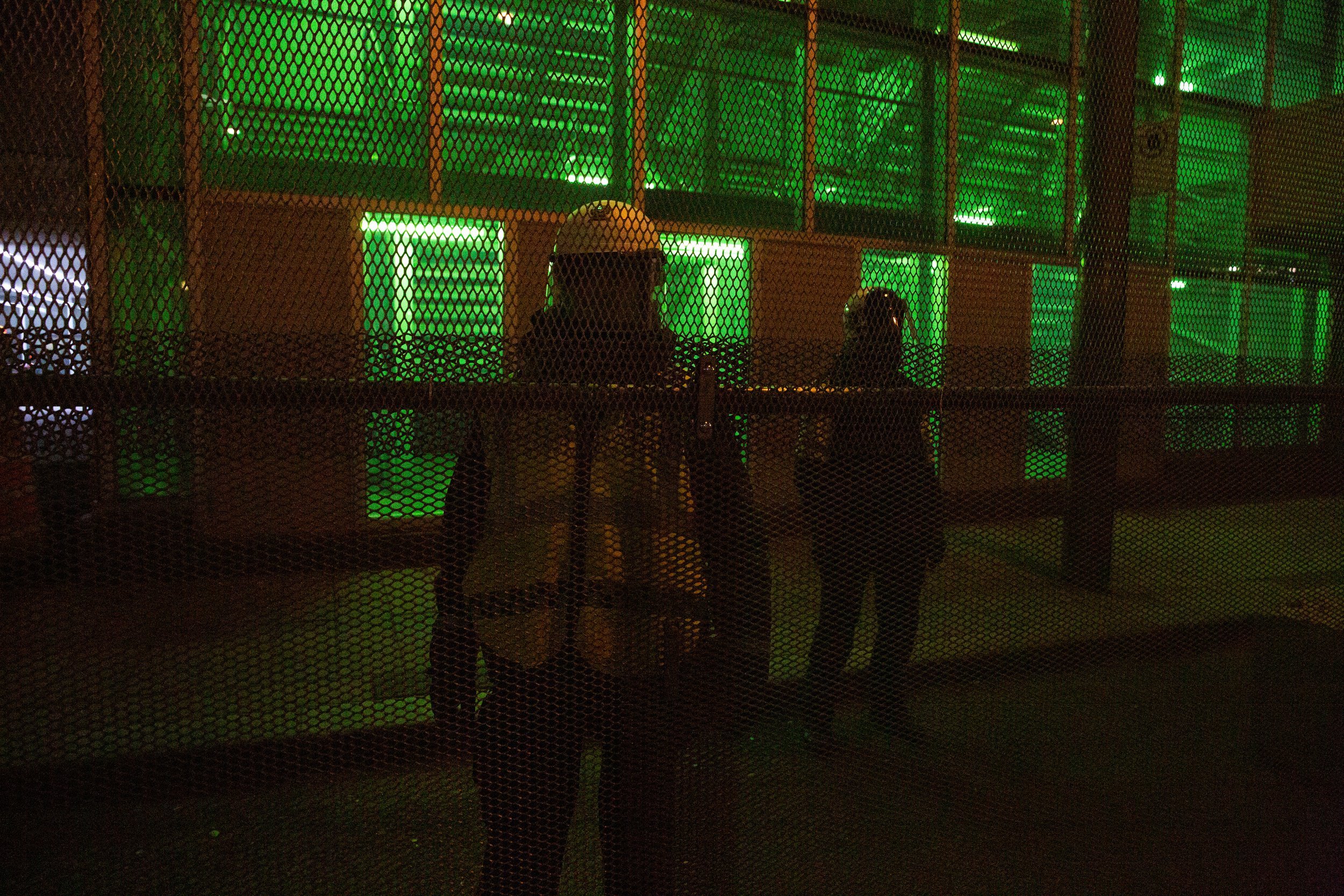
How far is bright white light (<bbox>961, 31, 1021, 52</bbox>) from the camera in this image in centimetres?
170

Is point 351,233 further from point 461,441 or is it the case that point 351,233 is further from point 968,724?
point 968,724

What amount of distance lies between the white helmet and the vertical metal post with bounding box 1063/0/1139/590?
991 millimetres

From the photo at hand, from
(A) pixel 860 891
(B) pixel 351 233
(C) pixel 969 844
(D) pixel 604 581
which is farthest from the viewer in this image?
(C) pixel 969 844

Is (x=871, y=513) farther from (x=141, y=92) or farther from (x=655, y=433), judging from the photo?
(x=141, y=92)

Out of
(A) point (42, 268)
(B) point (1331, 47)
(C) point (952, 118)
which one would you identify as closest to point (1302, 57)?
(B) point (1331, 47)

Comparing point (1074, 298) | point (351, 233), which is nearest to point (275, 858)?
point (351, 233)

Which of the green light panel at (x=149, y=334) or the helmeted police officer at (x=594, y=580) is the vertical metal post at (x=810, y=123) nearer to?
the helmeted police officer at (x=594, y=580)

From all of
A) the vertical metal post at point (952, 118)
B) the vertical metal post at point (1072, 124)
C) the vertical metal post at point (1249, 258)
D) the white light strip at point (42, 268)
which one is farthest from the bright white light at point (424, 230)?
the vertical metal post at point (1249, 258)

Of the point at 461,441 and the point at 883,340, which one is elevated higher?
the point at 883,340

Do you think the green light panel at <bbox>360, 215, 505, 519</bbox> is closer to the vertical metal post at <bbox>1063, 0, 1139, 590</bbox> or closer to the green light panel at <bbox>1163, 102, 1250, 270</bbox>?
the vertical metal post at <bbox>1063, 0, 1139, 590</bbox>

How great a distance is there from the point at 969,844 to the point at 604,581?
1.33m

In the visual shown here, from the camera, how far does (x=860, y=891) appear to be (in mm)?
2002

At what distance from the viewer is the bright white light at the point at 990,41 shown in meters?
1.70

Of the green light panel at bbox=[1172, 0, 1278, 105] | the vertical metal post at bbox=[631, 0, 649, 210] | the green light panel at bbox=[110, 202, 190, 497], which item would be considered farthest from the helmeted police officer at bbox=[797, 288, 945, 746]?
the green light panel at bbox=[110, 202, 190, 497]
